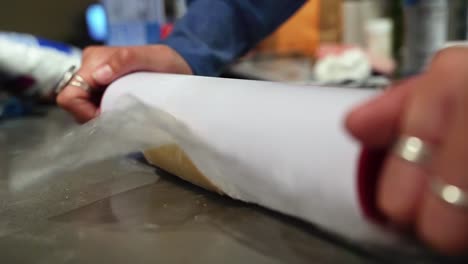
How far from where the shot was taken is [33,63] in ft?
2.50

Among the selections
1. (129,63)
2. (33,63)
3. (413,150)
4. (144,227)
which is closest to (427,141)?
(413,150)

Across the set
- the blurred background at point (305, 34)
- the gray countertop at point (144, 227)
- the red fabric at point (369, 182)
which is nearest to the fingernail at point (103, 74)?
the gray countertop at point (144, 227)

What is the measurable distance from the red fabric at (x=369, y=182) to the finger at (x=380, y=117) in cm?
1

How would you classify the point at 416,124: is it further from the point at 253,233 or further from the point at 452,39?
the point at 452,39

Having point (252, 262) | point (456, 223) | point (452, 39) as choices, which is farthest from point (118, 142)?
point (452, 39)

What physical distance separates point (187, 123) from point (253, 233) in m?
0.09

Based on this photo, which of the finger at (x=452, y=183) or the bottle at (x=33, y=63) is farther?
the bottle at (x=33, y=63)

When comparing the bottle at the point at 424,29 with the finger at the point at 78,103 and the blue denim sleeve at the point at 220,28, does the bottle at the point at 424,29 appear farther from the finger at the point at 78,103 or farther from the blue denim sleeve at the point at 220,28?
the finger at the point at 78,103

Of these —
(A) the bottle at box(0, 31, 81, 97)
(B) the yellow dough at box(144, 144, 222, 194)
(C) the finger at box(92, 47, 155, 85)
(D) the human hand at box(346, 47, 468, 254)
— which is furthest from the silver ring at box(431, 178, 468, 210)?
(A) the bottle at box(0, 31, 81, 97)

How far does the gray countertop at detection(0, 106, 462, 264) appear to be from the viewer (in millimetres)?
293

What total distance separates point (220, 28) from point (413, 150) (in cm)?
48

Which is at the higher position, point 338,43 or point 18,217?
point 18,217

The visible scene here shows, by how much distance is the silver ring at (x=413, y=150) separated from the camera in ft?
0.68

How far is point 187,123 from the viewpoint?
370 mm
